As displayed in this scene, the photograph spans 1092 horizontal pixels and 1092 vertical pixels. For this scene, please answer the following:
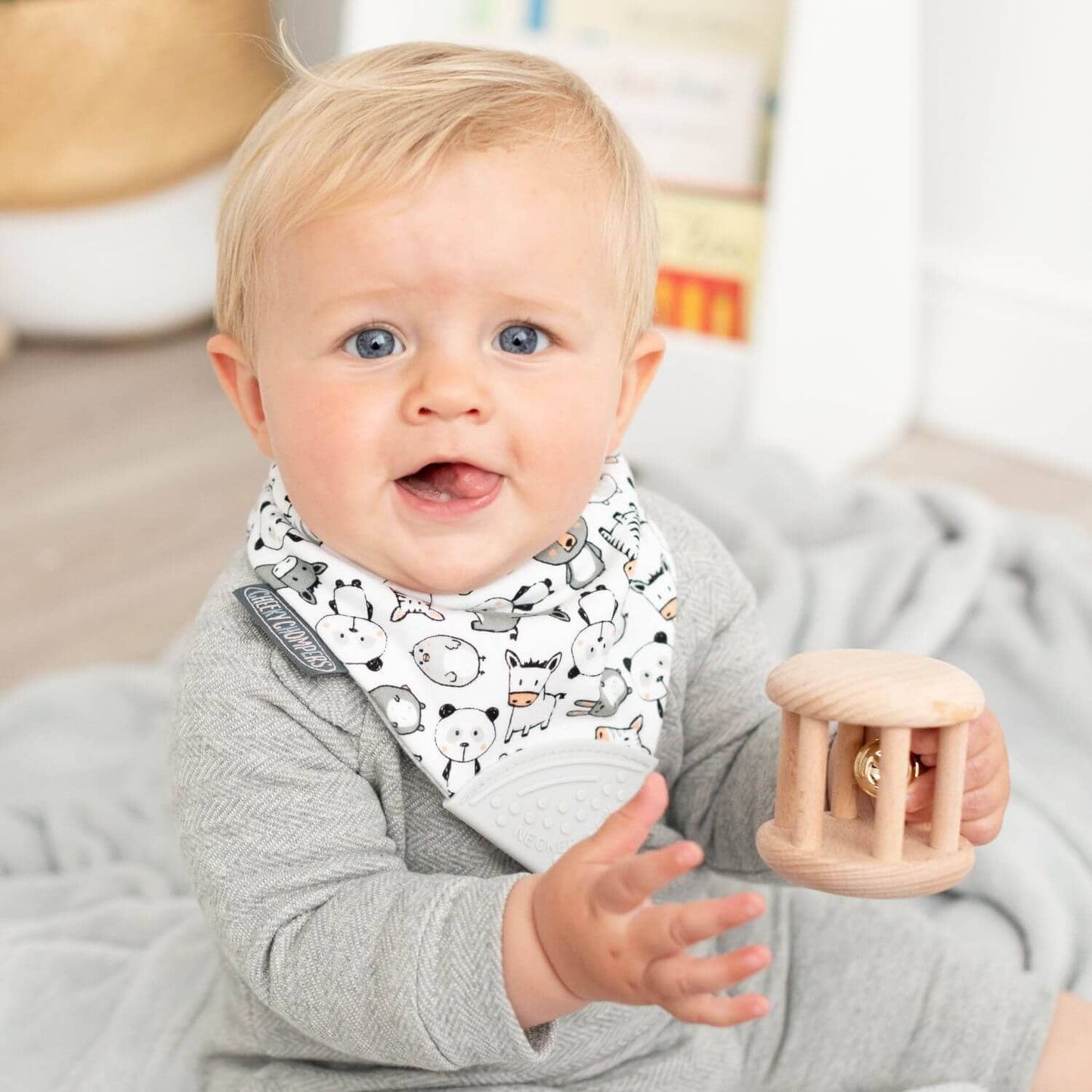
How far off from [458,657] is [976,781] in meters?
0.27

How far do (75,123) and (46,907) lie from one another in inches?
54.7

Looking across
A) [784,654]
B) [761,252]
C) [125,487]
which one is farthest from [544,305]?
[125,487]

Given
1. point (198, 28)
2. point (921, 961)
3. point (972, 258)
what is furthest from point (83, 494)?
point (921, 961)

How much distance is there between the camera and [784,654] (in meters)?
1.31

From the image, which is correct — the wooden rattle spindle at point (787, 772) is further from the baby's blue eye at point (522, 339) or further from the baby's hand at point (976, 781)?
the baby's blue eye at point (522, 339)

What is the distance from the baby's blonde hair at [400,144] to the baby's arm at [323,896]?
20 cm

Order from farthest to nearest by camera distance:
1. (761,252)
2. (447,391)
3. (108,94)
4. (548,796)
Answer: (108,94), (761,252), (548,796), (447,391)

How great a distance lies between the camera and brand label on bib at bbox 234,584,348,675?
29.5 inches

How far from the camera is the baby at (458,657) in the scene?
690mm

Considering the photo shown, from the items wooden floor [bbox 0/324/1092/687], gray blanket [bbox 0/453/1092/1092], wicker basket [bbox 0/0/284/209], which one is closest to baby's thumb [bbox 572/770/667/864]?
gray blanket [bbox 0/453/1092/1092]

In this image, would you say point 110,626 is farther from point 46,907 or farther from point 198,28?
point 198,28

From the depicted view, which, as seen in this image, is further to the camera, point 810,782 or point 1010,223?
point 1010,223

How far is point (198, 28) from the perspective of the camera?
2.18m

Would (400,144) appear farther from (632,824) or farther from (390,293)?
(632,824)
